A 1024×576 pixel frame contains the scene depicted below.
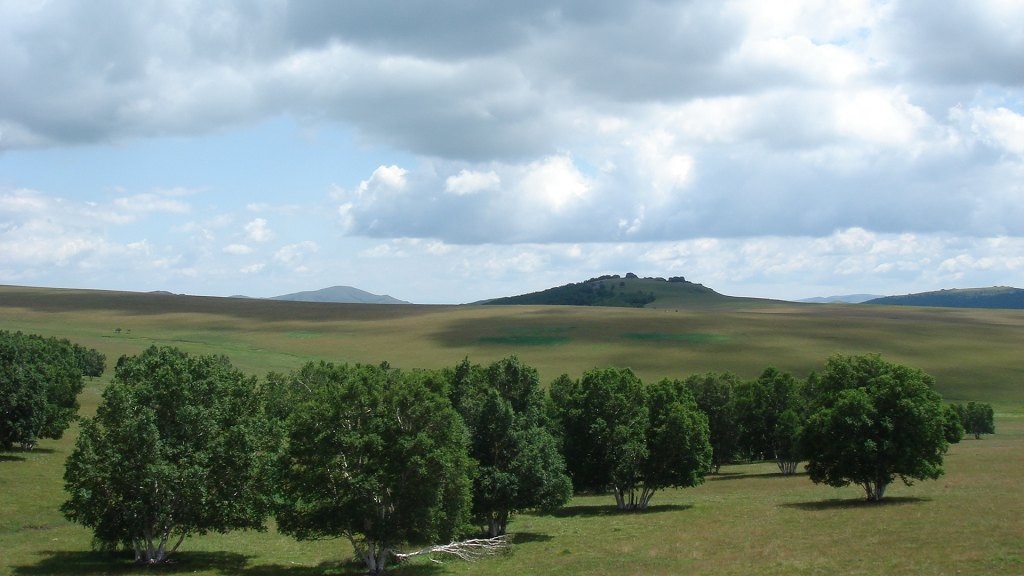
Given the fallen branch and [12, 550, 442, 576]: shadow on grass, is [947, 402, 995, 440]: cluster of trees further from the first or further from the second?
[12, 550, 442, 576]: shadow on grass

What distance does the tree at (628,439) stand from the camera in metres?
64.1

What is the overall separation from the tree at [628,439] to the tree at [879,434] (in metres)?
8.97

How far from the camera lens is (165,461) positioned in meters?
39.8

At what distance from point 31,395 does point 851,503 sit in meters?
62.8

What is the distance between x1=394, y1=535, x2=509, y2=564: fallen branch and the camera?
4472 cm

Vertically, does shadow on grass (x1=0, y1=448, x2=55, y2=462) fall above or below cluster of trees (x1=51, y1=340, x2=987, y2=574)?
below

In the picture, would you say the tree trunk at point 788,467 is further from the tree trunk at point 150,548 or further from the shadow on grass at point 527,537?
the tree trunk at point 150,548

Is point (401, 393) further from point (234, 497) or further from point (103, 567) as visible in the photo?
point (103, 567)

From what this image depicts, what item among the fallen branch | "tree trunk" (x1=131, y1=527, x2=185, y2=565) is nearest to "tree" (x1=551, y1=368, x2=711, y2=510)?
the fallen branch

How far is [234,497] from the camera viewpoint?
41.3 m

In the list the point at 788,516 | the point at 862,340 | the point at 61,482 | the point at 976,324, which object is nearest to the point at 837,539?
the point at 788,516

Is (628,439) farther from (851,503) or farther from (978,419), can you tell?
(978,419)

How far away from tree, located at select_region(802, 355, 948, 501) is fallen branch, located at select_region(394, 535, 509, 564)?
24.7 m

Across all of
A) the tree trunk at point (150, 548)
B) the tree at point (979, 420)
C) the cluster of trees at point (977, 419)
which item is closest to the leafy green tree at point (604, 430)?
the tree trunk at point (150, 548)
